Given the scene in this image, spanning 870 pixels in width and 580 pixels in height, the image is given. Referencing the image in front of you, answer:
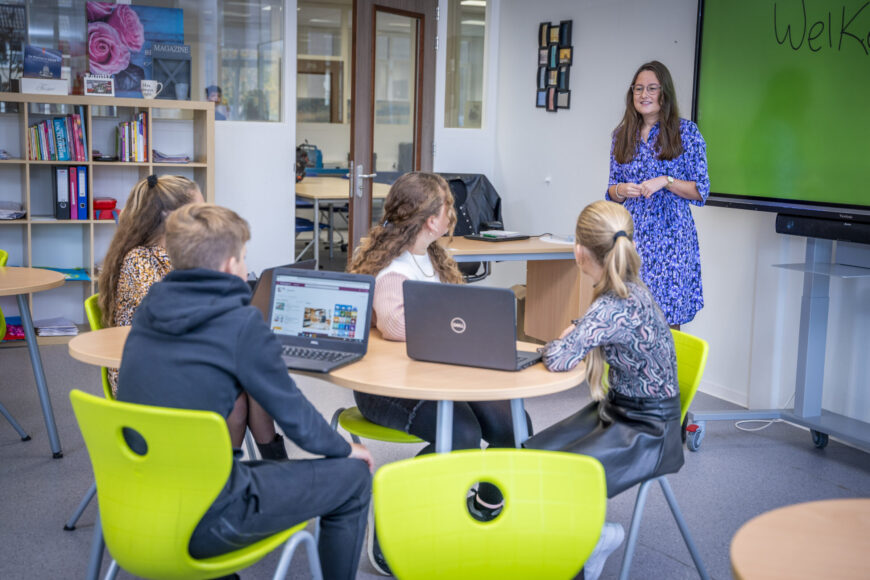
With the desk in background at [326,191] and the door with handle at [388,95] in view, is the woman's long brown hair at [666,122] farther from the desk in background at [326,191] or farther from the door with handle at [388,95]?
the desk in background at [326,191]

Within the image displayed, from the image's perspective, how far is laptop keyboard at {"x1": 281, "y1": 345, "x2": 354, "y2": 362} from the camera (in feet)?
7.68

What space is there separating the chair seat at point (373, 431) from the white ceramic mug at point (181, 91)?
350 centimetres

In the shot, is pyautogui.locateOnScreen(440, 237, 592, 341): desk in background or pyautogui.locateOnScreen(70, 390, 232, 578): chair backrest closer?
pyautogui.locateOnScreen(70, 390, 232, 578): chair backrest

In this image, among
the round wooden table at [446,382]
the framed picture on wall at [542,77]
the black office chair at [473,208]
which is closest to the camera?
the round wooden table at [446,382]

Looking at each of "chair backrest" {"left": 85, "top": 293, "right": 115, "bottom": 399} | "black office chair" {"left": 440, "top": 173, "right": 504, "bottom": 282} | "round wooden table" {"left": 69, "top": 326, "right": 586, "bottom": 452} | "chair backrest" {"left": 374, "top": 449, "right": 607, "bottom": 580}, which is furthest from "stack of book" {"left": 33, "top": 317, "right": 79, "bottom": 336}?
"chair backrest" {"left": 374, "top": 449, "right": 607, "bottom": 580}

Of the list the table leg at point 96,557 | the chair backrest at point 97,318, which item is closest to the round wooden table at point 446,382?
the table leg at point 96,557

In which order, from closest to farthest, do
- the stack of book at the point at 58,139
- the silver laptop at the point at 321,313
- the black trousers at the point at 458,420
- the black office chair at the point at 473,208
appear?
1. the silver laptop at the point at 321,313
2. the black trousers at the point at 458,420
3. the stack of book at the point at 58,139
4. the black office chair at the point at 473,208

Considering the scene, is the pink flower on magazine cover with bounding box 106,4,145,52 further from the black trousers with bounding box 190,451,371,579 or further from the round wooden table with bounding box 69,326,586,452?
the black trousers with bounding box 190,451,371,579

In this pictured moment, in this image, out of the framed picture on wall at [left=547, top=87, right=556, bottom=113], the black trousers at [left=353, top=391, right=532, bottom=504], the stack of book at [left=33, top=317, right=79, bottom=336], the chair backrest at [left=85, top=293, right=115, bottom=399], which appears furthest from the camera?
the framed picture on wall at [left=547, top=87, right=556, bottom=113]

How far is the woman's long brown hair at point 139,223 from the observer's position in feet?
8.95

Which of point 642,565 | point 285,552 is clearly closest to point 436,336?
point 285,552

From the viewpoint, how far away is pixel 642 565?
110 inches

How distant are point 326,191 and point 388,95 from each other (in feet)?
4.74

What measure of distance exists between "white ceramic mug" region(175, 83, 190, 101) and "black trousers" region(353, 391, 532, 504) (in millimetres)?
3449
